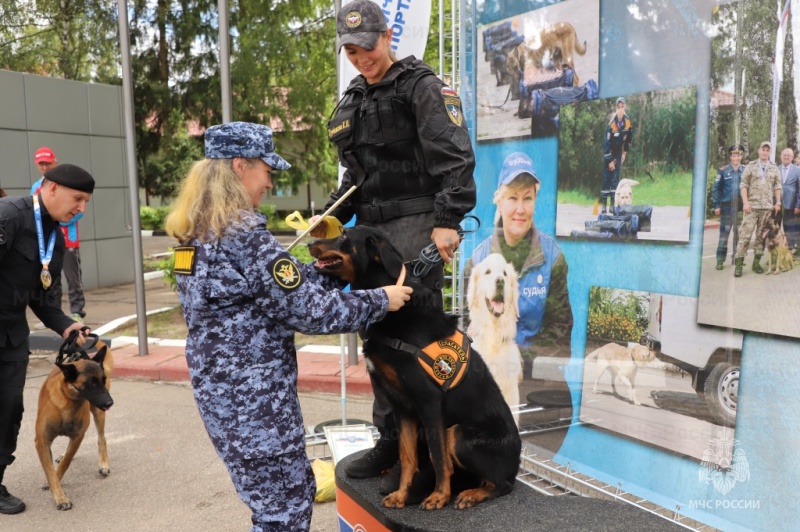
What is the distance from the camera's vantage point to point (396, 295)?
2201mm

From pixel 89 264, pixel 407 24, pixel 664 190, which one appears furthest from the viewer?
pixel 89 264

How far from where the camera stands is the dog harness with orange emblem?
2287 mm

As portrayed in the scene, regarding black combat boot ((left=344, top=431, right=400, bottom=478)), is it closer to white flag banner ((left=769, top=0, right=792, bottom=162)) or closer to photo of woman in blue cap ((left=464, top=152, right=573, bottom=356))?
photo of woman in blue cap ((left=464, top=152, right=573, bottom=356))

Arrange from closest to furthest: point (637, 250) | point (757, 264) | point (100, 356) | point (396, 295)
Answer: point (396, 295)
point (757, 264)
point (637, 250)
point (100, 356)

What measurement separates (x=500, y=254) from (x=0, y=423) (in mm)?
3020

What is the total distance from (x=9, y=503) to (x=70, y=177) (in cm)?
195

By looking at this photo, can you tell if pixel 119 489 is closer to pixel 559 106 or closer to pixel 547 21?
pixel 559 106

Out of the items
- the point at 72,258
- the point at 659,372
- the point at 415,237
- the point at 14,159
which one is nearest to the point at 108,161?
the point at 14,159

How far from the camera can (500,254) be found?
3.84 meters

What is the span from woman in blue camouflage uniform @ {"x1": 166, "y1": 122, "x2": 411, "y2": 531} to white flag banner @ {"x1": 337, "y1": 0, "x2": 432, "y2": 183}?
2273 mm

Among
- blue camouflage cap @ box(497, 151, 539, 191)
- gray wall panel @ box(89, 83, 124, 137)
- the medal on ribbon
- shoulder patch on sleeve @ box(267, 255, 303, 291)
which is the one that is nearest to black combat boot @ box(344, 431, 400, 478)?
shoulder patch on sleeve @ box(267, 255, 303, 291)

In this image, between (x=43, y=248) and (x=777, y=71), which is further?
(x=43, y=248)

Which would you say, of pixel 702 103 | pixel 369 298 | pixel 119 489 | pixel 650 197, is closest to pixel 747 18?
pixel 702 103

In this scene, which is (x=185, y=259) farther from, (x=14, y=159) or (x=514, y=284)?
(x=14, y=159)
